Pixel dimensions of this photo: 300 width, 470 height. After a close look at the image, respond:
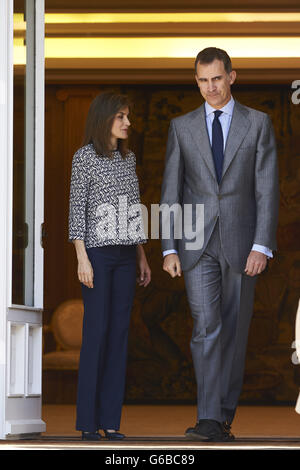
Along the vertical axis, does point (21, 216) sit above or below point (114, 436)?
above

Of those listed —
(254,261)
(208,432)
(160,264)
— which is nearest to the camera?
(208,432)

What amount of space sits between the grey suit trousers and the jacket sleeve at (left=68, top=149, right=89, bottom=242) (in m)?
0.51

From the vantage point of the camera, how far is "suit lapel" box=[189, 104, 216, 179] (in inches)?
167

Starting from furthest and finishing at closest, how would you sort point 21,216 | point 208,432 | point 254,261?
point 21,216, point 254,261, point 208,432

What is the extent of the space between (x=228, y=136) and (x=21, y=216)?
1.00 metres

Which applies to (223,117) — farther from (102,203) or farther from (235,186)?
(102,203)

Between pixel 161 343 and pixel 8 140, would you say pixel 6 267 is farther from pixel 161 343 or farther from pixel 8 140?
pixel 161 343

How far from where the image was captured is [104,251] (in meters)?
4.28

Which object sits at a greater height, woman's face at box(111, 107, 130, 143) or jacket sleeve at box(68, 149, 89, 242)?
woman's face at box(111, 107, 130, 143)

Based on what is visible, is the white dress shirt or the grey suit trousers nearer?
the grey suit trousers

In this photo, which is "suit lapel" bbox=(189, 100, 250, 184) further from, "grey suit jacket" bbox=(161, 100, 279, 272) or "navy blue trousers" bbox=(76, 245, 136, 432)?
"navy blue trousers" bbox=(76, 245, 136, 432)

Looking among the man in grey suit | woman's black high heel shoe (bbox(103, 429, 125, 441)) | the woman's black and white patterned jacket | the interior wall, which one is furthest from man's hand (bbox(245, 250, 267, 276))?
the interior wall

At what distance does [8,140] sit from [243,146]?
103cm

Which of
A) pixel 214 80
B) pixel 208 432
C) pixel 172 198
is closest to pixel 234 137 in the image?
pixel 214 80
